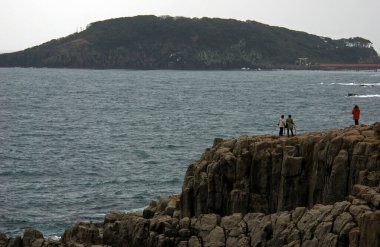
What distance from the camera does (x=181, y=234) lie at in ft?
115

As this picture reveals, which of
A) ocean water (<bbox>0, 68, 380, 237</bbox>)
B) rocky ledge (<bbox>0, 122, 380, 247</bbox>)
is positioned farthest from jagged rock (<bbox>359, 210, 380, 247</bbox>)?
ocean water (<bbox>0, 68, 380, 237</bbox>)

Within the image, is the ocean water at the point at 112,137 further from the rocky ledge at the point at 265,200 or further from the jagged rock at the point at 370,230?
the jagged rock at the point at 370,230

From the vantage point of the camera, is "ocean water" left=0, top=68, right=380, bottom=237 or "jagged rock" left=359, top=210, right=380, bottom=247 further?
"ocean water" left=0, top=68, right=380, bottom=237

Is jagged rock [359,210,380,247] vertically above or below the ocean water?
above

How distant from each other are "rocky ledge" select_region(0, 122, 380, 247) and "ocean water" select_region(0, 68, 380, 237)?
1102 centimetres

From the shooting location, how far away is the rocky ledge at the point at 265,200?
30719mm

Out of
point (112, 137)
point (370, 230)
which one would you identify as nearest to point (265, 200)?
point (370, 230)

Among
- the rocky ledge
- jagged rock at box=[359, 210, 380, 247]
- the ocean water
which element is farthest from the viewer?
the ocean water

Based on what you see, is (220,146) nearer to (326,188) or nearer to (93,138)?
(326,188)

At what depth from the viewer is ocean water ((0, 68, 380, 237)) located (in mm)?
55125

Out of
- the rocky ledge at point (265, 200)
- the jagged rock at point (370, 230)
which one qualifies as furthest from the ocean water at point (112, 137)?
the jagged rock at point (370, 230)

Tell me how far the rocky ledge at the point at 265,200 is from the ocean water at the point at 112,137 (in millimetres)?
11022

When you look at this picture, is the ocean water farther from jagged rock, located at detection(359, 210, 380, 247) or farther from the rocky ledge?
jagged rock, located at detection(359, 210, 380, 247)

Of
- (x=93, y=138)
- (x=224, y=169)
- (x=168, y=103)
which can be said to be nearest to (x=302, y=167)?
(x=224, y=169)
